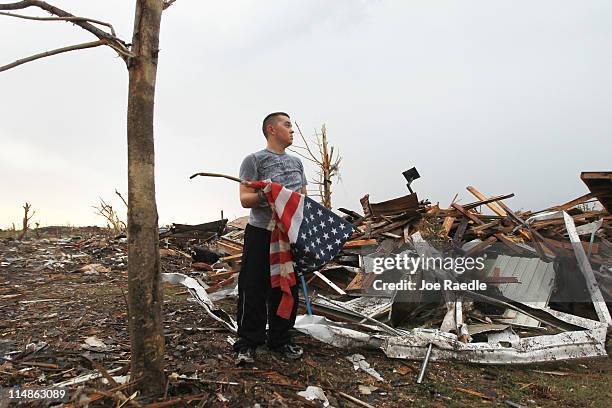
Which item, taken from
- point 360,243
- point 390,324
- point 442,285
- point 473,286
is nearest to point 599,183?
point 473,286

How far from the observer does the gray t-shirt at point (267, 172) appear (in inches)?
140

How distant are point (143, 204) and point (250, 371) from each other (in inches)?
62.8

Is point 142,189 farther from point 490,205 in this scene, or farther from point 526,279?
point 490,205

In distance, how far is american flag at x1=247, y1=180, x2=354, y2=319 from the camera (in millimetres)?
3393

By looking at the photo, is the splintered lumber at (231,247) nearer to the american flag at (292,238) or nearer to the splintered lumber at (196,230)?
the splintered lumber at (196,230)

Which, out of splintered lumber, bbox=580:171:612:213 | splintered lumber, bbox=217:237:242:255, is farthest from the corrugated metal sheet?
splintered lumber, bbox=217:237:242:255

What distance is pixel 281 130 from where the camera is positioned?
3650 millimetres

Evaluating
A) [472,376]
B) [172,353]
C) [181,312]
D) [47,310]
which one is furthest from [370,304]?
[47,310]

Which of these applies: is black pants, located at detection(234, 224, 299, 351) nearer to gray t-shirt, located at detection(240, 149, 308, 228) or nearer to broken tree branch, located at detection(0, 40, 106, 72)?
gray t-shirt, located at detection(240, 149, 308, 228)

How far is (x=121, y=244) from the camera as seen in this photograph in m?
11.8

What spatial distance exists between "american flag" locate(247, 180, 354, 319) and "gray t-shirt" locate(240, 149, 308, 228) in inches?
5.8

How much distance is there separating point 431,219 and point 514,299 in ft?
7.09

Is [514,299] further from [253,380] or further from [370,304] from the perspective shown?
[253,380]

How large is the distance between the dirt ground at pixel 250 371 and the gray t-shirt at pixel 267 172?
120 centimetres
